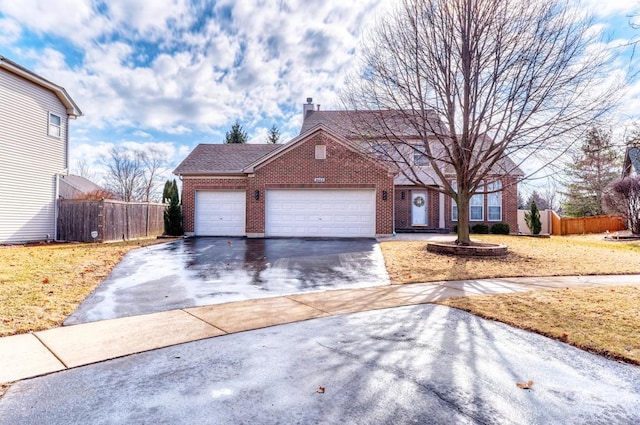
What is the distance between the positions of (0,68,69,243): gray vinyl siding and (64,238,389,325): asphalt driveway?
6.48 m

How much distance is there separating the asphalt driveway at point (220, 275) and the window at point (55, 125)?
852 cm

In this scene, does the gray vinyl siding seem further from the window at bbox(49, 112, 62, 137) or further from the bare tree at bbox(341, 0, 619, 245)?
the bare tree at bbox(341, 0, 619, 245)

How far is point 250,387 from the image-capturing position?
3.09m

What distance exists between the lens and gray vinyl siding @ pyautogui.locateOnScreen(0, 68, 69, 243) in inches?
564

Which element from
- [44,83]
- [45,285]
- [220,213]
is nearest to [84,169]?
[44,83]

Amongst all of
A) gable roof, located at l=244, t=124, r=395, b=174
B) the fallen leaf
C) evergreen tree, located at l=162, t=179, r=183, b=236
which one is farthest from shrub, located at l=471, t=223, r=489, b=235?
the fallen leaf

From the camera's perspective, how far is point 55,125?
55.1ft

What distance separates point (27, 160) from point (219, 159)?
8.29m

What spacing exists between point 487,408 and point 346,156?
1315cm

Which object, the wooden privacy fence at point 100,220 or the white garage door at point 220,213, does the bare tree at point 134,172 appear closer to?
the wooden privacy fence at point 100,220

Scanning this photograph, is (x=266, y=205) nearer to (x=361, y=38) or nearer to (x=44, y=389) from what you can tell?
(x=361, y=38)

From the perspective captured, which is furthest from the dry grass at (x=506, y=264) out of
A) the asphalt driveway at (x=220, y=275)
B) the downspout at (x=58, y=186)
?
the downspout at (x=58, y=186)

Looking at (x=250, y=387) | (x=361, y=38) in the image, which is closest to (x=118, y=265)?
(x=250, y=387)

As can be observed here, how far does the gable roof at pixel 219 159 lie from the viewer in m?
18.6
